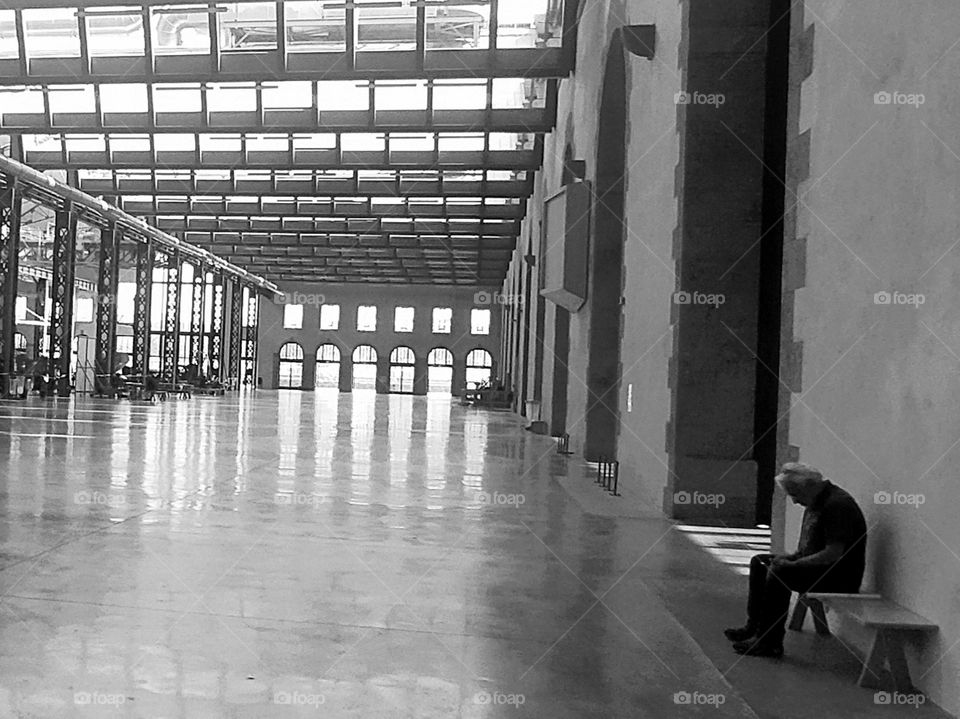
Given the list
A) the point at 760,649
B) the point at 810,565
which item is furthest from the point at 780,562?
the point at 760,649

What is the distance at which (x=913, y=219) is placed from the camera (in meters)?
4.72

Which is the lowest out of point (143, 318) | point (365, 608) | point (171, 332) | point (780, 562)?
point (365, 608)

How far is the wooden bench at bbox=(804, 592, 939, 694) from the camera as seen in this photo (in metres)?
4.37

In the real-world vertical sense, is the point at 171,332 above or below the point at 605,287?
below

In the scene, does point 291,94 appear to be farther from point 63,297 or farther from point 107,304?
point 107,304

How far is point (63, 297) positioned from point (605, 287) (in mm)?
25361

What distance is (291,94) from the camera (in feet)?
83.1

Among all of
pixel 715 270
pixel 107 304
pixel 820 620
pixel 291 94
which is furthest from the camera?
pixel 107 304

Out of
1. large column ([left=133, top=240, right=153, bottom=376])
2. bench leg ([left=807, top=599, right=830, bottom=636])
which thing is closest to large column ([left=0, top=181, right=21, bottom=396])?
large column ([left=133, top=240, right=153, bottom=376])

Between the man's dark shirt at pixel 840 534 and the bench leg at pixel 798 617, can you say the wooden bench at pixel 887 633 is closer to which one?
the man's dark shirt at pixel 840 534

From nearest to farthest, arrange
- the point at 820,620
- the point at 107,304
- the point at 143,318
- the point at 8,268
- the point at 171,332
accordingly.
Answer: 1. the point at 820,620
2. the point at 8,268
3. the point at 107,304
4. the point at 143,318
5. the point at 171,332

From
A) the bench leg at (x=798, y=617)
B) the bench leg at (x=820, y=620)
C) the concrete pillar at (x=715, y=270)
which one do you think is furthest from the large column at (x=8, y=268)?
the bench leg at (x=820, y=620)

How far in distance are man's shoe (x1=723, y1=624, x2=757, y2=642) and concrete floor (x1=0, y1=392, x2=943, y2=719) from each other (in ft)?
0.30

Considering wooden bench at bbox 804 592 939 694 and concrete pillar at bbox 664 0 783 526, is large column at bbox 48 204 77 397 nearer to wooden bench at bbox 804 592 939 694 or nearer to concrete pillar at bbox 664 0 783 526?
concrete pillar at bbox 664 0 783 526
